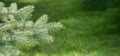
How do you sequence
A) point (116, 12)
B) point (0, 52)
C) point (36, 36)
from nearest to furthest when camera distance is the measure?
point (0, 52) → point (36, 36) → point (116, 12)

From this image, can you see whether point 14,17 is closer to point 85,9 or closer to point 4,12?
point 4,12

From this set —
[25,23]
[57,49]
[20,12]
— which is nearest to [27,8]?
[20,12]

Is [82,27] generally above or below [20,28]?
above

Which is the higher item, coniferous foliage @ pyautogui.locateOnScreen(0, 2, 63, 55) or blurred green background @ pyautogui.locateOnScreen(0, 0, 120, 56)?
blurred green background @ pyautogui.locateOnScreen(0, 0, 120, 56)

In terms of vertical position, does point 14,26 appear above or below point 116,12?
below

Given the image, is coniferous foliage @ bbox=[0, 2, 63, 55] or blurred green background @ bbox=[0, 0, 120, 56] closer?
coniferous foliage @ bbox=[0, 2, 63, 55]

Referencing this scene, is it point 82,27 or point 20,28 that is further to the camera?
point 82,27

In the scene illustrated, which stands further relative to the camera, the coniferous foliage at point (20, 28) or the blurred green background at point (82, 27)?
the blurred green background at point (82, 27)

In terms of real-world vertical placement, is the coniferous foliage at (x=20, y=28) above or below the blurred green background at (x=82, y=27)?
below
